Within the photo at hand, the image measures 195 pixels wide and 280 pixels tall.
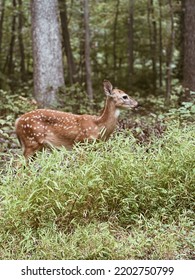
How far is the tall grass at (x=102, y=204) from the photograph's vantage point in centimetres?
481

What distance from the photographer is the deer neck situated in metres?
7.37

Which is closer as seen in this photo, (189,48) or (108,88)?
(108,88)

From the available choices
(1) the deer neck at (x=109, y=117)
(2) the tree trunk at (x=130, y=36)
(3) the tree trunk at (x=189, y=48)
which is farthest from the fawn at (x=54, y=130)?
(2) the tree trunk at (x=130, y=36)

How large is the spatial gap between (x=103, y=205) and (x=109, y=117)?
7.41 feet

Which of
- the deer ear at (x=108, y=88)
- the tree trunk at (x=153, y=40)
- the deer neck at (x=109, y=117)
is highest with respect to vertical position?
the deer ear at (x=108, y=88)

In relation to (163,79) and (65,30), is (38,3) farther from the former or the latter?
(163,79)

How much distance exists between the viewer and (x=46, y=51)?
11781 mm

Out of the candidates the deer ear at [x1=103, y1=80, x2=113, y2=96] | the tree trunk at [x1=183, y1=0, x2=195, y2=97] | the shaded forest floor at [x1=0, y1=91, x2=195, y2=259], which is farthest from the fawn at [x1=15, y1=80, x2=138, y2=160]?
the tree trunk at [x1=183, y1=0, x2=195, y2=97]

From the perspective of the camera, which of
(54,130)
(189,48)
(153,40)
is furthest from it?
(153,40)

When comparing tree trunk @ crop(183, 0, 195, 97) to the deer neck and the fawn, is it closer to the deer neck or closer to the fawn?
the deer neck

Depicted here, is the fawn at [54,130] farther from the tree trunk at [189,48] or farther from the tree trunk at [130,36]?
the tree trunk at [130,36]

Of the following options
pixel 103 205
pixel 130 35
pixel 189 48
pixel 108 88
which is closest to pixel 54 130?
pixel 108 88

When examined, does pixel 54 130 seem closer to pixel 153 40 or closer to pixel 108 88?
pixel 108 88

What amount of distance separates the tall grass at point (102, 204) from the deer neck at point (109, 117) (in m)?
1.29
